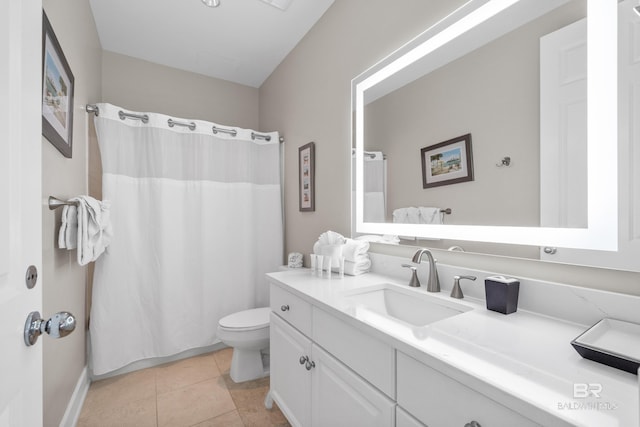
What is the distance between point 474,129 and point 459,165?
150 mm

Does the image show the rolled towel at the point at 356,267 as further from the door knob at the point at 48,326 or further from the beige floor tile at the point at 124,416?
the beige floor tile at the point at 124,416

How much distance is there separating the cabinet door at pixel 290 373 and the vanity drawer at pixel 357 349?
15cm

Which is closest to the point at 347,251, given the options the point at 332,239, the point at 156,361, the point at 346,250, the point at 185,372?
the point at 346,250

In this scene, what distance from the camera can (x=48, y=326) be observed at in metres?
0.64

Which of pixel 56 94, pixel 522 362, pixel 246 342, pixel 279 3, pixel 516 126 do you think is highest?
pixel 279 3

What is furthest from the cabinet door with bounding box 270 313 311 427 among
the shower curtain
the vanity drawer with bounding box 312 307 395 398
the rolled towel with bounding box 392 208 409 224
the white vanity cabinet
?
the shower curtain

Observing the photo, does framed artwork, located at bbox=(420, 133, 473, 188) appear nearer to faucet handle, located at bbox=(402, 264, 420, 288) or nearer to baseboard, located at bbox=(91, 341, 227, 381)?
faucet handle, located at bbox=(402, 264, 420, 288)

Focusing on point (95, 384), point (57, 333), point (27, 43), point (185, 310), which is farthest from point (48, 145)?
point (95, 384)

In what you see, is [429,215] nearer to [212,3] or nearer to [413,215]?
[413,215]

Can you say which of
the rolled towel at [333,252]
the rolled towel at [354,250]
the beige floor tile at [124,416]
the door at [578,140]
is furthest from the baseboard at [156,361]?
the door at [578,140]

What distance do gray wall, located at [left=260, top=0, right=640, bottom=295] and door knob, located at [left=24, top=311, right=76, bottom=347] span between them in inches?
50.1

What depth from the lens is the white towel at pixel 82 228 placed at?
1.39 m

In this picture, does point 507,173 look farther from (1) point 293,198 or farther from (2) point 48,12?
(2) point 48,12

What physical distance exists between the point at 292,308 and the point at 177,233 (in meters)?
1.39
